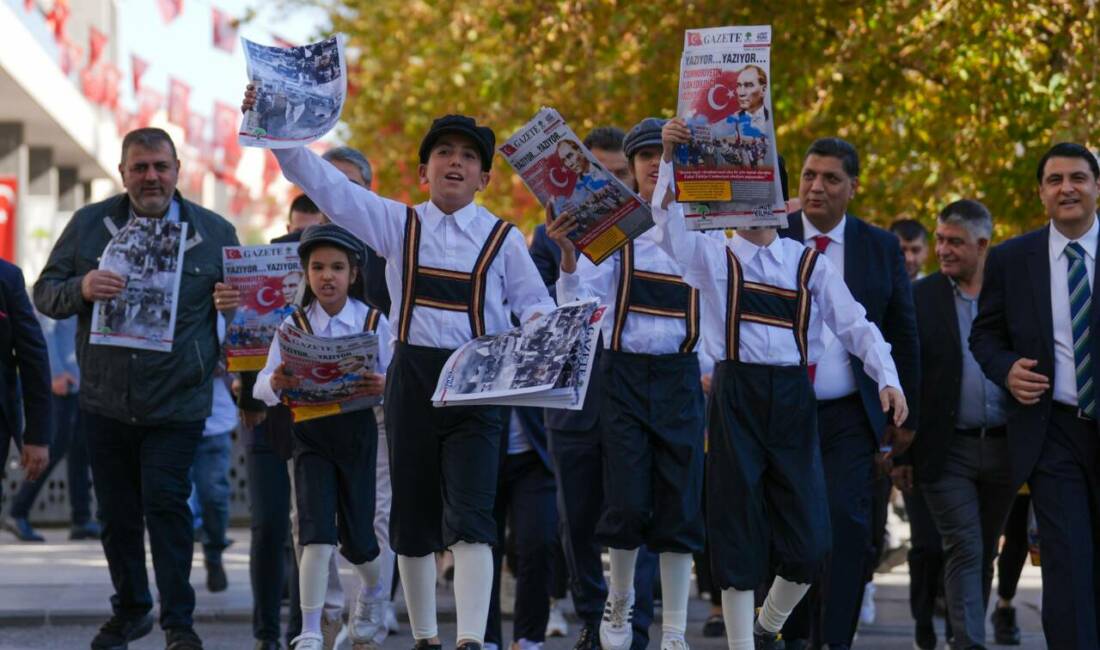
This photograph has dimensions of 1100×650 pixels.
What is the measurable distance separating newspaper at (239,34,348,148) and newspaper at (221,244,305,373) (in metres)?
1.88

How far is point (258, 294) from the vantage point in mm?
9188

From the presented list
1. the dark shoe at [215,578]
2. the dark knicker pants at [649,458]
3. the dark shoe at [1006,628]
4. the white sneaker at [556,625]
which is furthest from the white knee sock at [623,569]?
the dark shoe at [215,578]

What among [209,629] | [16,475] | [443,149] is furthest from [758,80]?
[16,475]

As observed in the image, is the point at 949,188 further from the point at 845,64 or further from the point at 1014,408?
the point at 1014,408

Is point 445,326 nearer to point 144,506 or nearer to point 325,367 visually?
point 325,367

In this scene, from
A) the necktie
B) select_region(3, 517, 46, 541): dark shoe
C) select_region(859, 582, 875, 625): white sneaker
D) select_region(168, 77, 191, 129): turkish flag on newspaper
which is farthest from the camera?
select_region(168, 77, 191, 129): turkish flag on newspaper

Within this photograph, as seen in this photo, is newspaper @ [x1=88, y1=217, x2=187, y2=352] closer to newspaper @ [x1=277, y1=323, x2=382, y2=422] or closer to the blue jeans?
newspaper @ [x1=277, y1=323, x2=382, y2=422]

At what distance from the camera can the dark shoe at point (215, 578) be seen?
1284 centimetres

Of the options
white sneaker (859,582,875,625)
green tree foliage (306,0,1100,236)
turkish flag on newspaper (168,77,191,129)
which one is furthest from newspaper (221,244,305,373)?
turkish flag on newspaper (168,77,191,129)

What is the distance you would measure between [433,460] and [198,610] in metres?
4.27

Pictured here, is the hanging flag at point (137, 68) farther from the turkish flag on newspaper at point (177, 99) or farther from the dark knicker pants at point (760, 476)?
the dark knicker pants at point (760, 476)

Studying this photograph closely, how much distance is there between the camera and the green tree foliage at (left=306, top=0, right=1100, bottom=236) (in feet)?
45.0

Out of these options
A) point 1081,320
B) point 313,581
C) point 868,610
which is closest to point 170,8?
point 868,610

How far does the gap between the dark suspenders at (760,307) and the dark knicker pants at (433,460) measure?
1047mm
